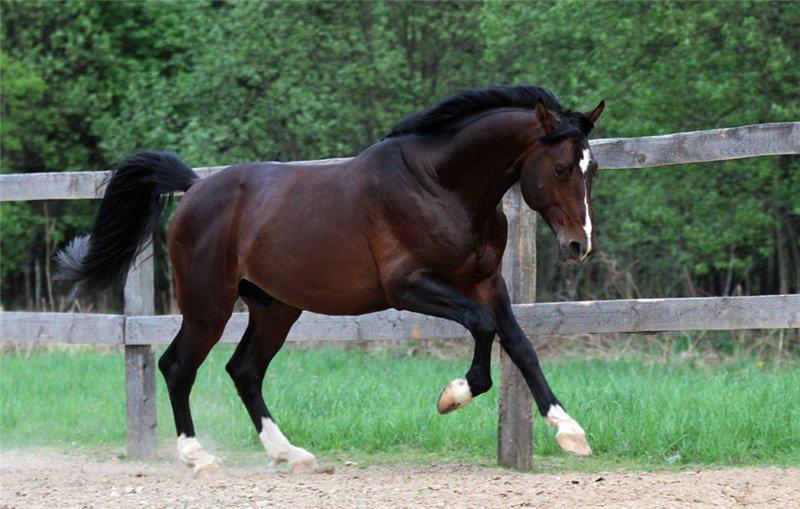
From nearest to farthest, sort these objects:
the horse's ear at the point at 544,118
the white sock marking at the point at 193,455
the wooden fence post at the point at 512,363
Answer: the horse's ear at the point at 544,118 < the wooden fence post at the point at 512,363 < the white sock marking at the point at 193,455

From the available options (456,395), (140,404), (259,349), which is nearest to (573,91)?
(259,349)

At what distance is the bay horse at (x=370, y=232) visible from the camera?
468 cm

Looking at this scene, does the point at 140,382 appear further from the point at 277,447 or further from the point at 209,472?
the point at 277,447

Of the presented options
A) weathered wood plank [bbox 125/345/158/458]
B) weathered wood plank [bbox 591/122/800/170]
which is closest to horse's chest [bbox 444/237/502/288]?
weathered wood plank [bbox 591/122/800/170]

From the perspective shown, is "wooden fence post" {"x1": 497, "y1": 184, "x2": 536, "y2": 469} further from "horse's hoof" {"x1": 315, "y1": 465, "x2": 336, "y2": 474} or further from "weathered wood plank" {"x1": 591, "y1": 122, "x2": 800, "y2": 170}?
"horse's hoof" {"x1": 315, "y1": 465, "x2": 336, "y2": 474}

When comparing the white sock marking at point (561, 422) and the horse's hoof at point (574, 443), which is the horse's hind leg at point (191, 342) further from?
the horse's hoof at point (574, 443)

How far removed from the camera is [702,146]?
17.3 ft

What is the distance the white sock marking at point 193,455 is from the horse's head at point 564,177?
2.49m

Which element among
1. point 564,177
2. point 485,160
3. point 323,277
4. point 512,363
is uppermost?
point 485,160

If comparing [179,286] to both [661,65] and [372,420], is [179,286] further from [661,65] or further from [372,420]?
[661,65]

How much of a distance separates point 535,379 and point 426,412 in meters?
2.05

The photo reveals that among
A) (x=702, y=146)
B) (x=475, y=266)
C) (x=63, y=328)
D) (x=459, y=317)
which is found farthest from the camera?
(x=63, y=328)

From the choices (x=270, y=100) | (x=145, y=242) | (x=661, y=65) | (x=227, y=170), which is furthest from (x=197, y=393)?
(x=661, y=65)

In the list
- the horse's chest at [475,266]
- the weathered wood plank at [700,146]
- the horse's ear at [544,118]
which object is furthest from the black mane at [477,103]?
the horse's chest at [475,266]
